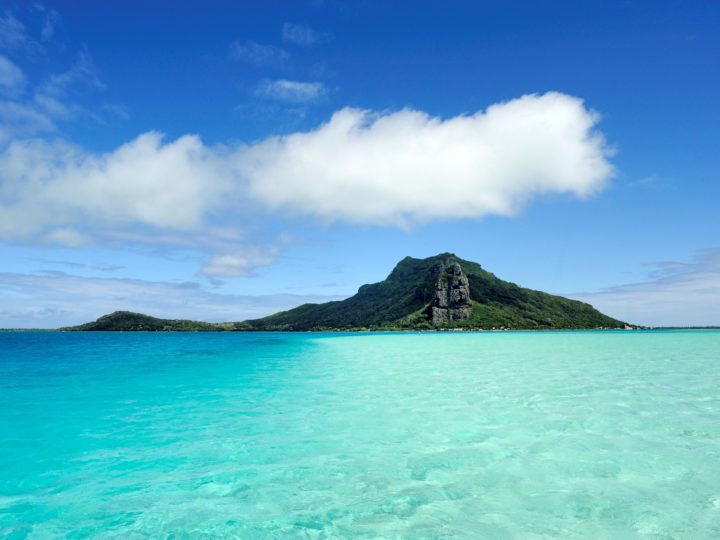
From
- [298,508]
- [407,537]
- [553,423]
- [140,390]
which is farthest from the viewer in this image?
[140,390]

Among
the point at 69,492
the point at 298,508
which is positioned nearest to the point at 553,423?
the point at 298,508

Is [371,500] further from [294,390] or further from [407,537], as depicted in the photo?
[294,390]

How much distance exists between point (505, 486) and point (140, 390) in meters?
25.0

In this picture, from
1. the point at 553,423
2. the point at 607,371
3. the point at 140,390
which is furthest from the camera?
the point at 607,371

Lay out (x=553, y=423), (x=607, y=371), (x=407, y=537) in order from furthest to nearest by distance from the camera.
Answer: (x=607, y=371) < (x=553, y=423) < (x=407, y=537)

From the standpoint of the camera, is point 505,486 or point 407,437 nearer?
point 505,486

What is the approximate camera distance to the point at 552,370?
113 ft

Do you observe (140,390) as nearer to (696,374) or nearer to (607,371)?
(607,371)

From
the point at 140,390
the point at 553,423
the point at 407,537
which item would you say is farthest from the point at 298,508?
the point at 140,390

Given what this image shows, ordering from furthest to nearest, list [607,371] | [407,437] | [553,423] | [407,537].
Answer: [607,371] → [553,423] → [407,437] → [407,537]

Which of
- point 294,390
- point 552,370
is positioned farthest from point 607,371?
point 294,390

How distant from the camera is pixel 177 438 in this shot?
1534cm

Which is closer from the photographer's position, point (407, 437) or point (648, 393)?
point (407, 437)

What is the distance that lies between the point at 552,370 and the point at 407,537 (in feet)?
99.4
